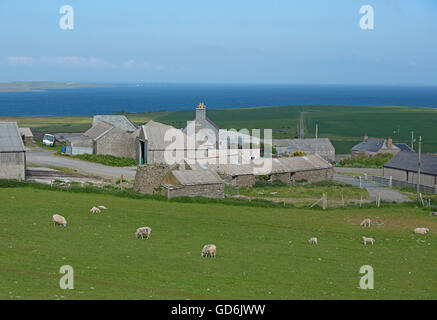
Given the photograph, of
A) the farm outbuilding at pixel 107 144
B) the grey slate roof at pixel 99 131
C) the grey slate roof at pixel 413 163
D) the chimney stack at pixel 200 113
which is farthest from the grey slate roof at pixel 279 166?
the chimney stack at pixel 200 113

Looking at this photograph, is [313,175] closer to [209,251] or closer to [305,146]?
[305,146]

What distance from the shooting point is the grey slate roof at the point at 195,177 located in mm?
42250

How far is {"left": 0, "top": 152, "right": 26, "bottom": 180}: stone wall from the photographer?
4466cm

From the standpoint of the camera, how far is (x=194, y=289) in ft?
59.4

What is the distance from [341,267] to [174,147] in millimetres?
40529

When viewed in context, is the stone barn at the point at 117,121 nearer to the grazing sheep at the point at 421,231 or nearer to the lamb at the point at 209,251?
the grazing sheep at the point at 421,231

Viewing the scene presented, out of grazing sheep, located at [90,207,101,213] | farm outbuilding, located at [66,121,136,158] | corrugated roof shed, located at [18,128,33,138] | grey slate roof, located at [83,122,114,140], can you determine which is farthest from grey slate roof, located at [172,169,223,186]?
corrugated roof shed, located at [18,128,33,138]

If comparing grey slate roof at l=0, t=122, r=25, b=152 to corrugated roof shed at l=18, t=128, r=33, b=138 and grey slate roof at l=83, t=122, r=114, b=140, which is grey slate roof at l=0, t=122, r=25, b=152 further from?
corrugated roof shed at l=18, t=128, r=33, b=138

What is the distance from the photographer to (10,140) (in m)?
46.2

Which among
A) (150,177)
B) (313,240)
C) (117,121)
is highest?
(117,121)

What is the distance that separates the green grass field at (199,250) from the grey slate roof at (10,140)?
366 inches

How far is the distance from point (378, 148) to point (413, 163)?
35.9 m

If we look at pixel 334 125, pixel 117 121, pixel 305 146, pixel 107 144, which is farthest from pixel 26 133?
pixel 334 125
